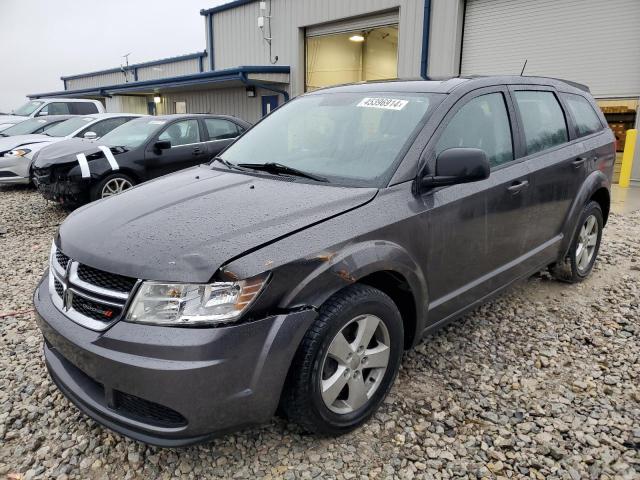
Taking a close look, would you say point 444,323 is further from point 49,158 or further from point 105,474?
point 49,158

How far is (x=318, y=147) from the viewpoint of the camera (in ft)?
9.49

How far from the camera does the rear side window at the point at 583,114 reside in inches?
158

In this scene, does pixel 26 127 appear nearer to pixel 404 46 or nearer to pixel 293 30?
pixel 293 30

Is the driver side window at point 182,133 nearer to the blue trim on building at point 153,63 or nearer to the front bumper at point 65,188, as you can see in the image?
the front bumper at point 65,188

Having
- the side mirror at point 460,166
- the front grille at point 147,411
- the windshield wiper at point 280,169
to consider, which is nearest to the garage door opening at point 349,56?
the windshield wiper at point 280,169

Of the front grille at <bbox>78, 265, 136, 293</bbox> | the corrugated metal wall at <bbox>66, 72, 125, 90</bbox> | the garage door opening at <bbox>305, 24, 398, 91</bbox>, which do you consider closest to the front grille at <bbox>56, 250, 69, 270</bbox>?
the front grille at <bbox>78, 265, 136, 293</bbox>

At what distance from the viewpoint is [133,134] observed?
24.7ft

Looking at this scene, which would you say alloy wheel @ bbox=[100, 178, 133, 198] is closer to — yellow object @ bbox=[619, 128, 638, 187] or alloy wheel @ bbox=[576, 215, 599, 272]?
alloy wheel @ bbox=[576, 215, 599, 272]

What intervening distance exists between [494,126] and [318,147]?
118 cm

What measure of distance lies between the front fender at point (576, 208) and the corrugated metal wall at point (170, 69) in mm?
20437

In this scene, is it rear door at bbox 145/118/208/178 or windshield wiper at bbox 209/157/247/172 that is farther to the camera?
rear door at bbox 145/118/208/178

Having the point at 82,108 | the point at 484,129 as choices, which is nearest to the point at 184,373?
the point at 484,129

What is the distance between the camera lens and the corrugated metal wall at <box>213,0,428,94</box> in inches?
481

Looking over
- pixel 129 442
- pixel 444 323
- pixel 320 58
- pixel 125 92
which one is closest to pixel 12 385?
pixel 129 442
